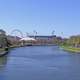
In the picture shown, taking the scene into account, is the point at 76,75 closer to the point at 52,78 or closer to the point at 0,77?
the point at 52,78

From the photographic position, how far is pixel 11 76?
43.8 feet

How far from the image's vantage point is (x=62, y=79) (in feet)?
40.9

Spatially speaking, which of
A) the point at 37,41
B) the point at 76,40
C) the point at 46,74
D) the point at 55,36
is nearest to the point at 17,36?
the point at 37,41

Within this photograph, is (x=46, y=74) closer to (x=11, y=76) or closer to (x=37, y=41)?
(x=11, y=76)

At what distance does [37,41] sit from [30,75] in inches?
2962

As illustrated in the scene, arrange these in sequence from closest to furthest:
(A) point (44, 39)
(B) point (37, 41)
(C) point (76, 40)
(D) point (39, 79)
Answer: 1. (D) point (39, 79)
2. (C) point (76, 40)
3. (B) point (37, 41)
4. (A) point (44, 39)

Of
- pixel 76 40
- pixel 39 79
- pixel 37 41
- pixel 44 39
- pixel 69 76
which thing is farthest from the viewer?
pixel 44 39

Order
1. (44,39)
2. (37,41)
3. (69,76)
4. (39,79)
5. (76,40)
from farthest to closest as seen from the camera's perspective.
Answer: (44,39)
(37,41)
(76,40)
(69,76)
(39,79)

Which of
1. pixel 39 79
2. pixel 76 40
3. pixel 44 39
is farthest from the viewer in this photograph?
pixel 44 39

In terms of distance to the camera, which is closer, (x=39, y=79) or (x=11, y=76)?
(x=39, y=79)

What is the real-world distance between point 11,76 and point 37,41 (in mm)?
75527

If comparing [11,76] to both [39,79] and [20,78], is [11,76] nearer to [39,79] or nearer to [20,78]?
[20,78]

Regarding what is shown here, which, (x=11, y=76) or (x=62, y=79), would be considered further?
(x=11, y=76)

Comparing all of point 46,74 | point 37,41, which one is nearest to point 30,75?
point 46,74
